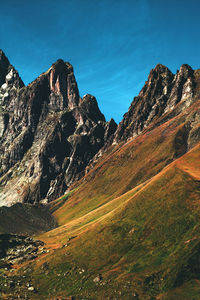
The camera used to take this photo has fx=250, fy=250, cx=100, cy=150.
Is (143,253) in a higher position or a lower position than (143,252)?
lower

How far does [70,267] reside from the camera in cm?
6844

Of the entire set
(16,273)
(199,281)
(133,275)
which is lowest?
(199,281)

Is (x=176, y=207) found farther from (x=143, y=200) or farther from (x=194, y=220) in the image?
(x=143, y=200)

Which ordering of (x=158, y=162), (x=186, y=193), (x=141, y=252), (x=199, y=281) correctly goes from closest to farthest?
(x=199, y=281) → (x=141, y=252) → (x=186, y=193) → (x=158, y=162)

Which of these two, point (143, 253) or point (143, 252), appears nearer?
point (143, 253)

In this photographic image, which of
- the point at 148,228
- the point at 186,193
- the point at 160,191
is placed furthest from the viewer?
the point at 160,191

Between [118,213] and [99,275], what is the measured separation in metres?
34.1

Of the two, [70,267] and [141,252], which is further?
[70,267]

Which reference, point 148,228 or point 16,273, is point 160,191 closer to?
point 148,228

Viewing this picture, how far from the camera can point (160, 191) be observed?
8831cm

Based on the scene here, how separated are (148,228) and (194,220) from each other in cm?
1333

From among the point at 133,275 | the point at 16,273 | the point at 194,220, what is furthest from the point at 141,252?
the point at 16,273

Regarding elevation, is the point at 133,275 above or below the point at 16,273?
below

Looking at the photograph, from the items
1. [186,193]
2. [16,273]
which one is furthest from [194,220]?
[16,273]
